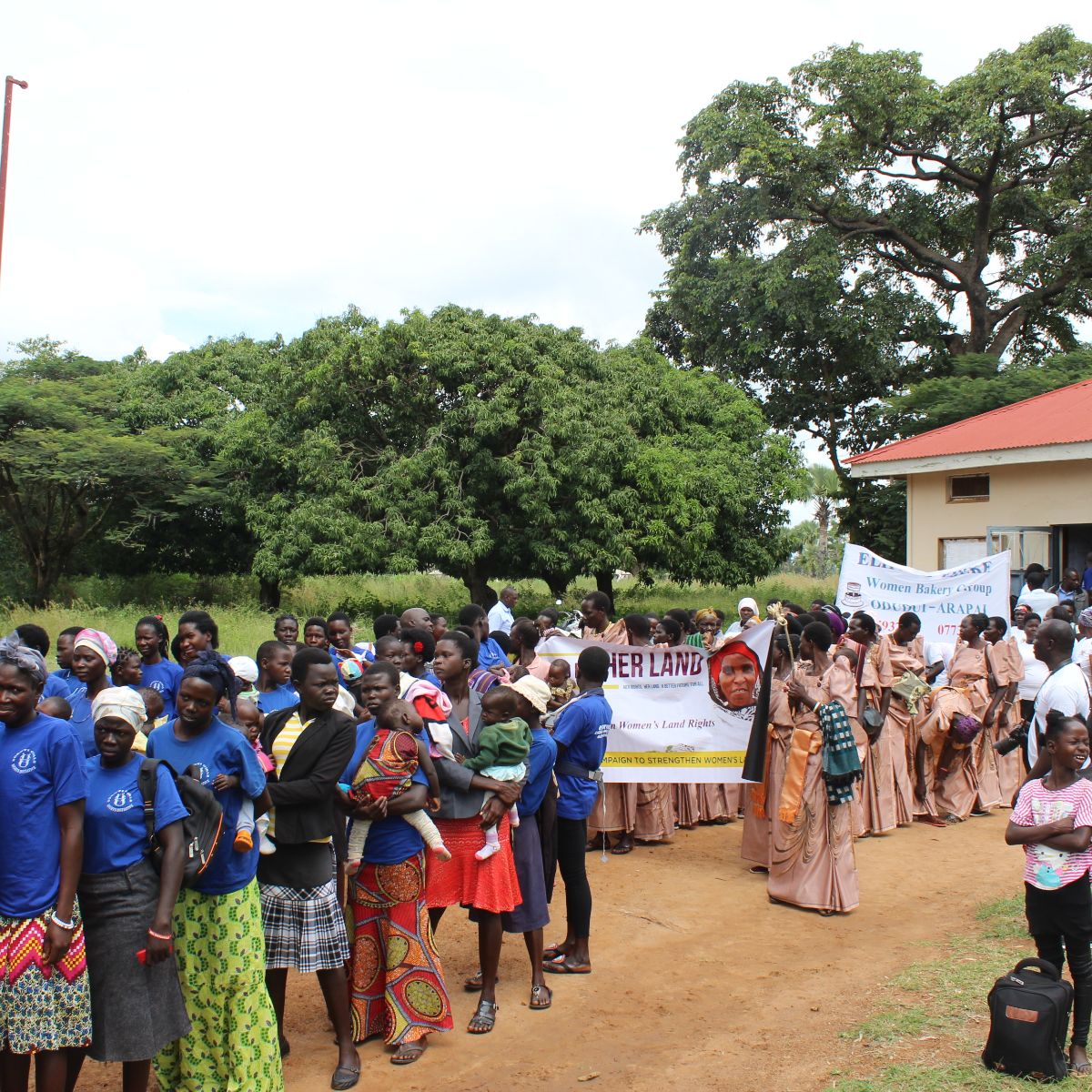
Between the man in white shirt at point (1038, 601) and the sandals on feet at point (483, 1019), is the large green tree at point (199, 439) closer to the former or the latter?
the man in white shirt at point (1038, 601)

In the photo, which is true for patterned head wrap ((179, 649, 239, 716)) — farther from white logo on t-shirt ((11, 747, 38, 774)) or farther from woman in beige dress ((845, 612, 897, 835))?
woman in beige dress ((845, 612, 897, 835))

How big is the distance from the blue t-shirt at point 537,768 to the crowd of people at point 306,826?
0.01 metres

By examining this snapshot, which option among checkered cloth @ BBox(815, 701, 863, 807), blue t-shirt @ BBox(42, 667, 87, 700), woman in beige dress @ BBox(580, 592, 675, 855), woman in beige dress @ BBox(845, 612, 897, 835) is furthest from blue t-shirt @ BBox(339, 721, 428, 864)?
woman in beige dress @ BBox(580, 592, 675, 855)

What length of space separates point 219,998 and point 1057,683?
4.18 metres

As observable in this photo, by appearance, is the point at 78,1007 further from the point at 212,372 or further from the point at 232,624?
the point at 212,372

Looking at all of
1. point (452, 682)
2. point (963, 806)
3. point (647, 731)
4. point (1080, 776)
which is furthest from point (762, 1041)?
point (963, 806)

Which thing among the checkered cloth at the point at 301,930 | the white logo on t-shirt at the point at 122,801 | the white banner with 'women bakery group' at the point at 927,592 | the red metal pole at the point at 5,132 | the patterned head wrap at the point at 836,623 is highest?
the red metal pole at the point at 5,132

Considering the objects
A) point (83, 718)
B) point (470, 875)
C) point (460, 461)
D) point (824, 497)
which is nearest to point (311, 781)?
point (470, 875)

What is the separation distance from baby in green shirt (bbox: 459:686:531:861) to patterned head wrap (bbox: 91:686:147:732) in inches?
66.0

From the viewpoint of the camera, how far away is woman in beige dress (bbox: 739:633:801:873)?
7.43m

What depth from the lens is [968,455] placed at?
20.1 meters

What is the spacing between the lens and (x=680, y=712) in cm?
773

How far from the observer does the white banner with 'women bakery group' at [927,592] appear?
11.1 metres

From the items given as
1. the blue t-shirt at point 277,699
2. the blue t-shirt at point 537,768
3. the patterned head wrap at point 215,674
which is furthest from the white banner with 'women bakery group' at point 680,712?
the patterned head wrap at point 215,674
